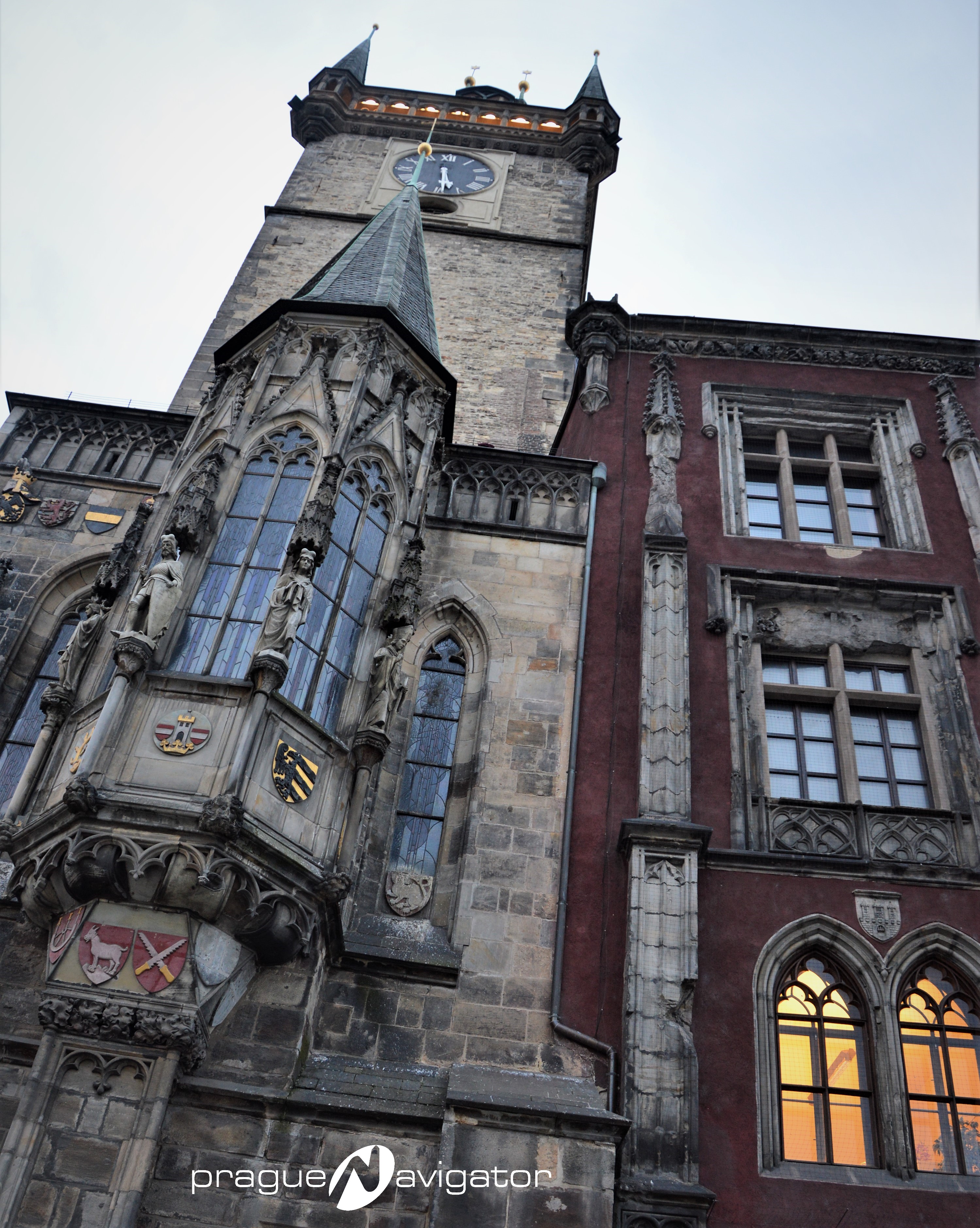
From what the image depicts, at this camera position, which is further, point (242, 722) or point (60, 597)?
point (60, 597)

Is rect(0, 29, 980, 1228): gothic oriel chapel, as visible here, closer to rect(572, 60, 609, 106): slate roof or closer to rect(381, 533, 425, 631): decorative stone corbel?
rect(381, 533, 425, 631): decorative stone corbel

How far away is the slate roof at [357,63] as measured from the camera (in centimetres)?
2973

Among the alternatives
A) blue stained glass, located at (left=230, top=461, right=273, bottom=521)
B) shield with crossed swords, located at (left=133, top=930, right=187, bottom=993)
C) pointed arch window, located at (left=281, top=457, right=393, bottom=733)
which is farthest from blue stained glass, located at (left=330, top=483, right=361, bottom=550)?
shield with crossed swords, located at (left=133, top=930, right=187, bottom=993)

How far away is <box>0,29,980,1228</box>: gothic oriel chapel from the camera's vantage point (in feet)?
26.9

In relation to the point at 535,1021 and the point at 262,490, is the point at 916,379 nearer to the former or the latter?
the point at 262,490

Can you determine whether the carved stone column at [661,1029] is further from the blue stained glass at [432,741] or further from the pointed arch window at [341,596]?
the pointed arch window at [341,596]

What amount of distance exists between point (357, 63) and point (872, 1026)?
28.9m

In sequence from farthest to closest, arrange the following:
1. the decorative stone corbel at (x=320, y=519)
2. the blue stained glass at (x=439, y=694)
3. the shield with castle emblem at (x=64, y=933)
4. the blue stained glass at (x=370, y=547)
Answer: the blue stained glass at (x=439, y=694) → the blue stained glass at (x=370, y=547) → the decorative stone corbel at (x=320, y=519) → the shield with castle emblem at (x=64, y=933)

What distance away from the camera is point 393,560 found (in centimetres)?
1135

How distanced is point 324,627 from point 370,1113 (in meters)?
4.05

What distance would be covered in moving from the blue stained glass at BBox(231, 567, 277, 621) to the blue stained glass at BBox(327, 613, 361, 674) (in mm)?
692

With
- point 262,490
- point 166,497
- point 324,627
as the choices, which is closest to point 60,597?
point 166,497

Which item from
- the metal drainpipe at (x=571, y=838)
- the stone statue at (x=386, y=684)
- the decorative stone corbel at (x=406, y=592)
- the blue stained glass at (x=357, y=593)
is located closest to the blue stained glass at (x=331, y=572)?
the blue stained glass at (x=357, y=593)

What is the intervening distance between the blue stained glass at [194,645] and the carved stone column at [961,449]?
8.75m
